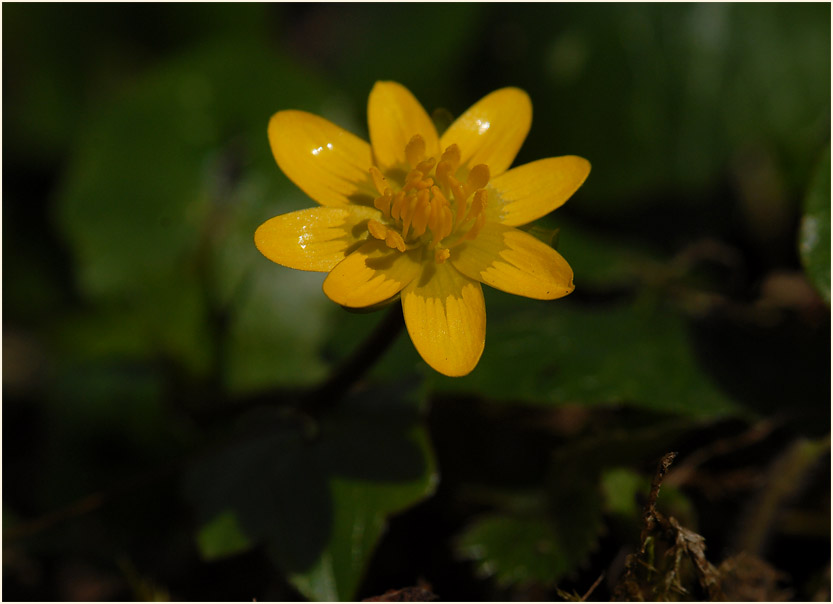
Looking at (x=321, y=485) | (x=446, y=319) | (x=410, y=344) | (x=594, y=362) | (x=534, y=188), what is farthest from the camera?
(x=410, y=344)

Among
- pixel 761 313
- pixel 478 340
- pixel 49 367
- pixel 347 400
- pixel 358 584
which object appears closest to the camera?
pixel 478 340

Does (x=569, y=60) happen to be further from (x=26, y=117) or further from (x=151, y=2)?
(x=26, y=117)

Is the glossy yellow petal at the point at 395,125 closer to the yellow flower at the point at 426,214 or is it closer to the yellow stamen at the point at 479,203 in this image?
the yellow flower at the point at 426,214

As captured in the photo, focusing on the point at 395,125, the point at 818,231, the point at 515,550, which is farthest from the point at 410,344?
the point at 818,231

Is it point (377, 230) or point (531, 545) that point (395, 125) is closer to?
point (377, 230)

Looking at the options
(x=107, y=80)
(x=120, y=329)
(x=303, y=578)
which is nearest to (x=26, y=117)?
(x=107, y=80)
